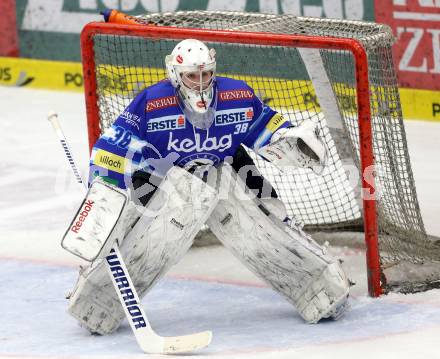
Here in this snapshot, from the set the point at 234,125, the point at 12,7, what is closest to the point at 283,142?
the point at 234,125

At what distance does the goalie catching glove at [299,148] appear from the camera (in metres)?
6.07

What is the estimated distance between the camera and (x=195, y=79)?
6.02 m

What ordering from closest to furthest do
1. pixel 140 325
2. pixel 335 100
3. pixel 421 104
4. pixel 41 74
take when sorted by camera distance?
1. pixel 140 325
2. pixel 335 100
3. pixel 421 104
4. pixel 41 74

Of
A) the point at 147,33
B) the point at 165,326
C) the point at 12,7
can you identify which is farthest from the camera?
the point at 12,7

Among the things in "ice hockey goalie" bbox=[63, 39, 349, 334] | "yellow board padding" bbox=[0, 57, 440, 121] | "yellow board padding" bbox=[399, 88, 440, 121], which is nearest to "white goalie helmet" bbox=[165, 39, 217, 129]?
"ice hockey goalie" bbox=[63, 39, 349, 334]

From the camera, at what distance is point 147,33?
673 centimetres

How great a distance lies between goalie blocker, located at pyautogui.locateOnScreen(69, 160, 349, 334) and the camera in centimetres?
604

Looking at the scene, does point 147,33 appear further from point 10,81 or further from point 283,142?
point 10,81

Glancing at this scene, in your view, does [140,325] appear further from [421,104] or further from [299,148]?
[421,104]

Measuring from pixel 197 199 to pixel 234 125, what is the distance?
0.37m

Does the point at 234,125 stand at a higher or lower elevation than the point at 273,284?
higher

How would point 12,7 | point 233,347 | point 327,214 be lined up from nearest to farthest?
point 233,347
point 327,214
point 12,7

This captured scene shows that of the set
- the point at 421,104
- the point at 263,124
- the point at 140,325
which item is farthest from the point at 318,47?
the point at 421,104

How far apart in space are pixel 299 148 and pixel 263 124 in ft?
0.69
